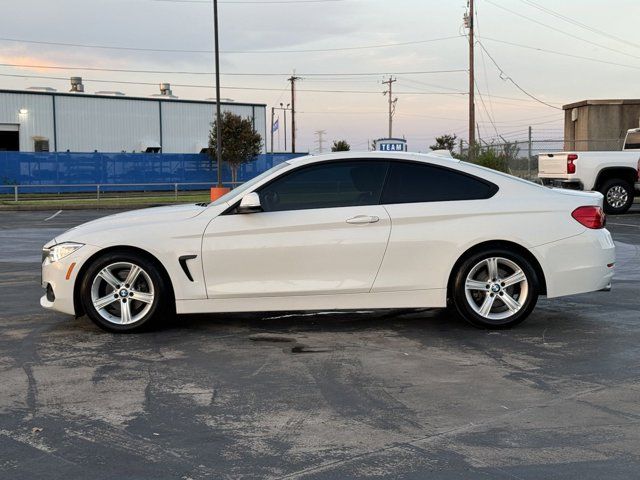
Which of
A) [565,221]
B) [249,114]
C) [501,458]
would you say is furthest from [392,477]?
[249,114]

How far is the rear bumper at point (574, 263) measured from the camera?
267 inches

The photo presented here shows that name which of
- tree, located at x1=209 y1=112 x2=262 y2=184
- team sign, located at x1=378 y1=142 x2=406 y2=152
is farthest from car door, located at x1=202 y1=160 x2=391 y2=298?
tree, located at x1=209 y1=112 x2=262 y2=184

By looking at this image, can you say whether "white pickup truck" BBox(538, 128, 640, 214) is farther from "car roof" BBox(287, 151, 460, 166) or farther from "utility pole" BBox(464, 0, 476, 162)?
"utility pole" BBox(464, 0, 476, 162)

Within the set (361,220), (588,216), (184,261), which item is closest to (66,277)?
(184,261)

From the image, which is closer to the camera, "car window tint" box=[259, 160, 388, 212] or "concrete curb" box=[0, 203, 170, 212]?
"car window tint" box=[259, 160, 388, 212]

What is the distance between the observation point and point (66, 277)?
666 centimetres

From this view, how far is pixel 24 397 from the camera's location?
16.3 ft

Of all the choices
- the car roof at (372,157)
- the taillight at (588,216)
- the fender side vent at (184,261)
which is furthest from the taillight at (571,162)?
the fender side vent at (184,261)

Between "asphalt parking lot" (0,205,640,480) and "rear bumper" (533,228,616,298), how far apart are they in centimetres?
42

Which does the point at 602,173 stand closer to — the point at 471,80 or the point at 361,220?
the point at 361,220

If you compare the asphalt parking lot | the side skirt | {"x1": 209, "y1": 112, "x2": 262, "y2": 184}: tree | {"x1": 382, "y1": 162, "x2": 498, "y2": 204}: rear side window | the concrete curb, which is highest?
{"x1": 209, "y1": 112, "x2": 262, "y2": 184}: tree

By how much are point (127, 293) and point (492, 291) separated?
3265mm

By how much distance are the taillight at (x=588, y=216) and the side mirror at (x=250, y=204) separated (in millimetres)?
2857

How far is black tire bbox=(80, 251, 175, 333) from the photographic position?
6.64m
